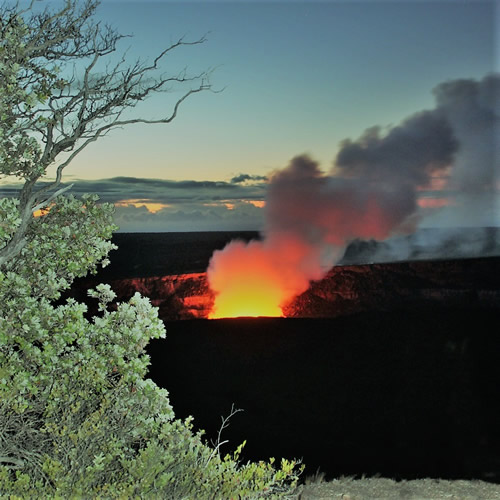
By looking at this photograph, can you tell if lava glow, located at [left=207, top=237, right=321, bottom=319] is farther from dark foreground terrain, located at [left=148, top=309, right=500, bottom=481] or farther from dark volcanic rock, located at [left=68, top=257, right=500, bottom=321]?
dark foreground terrain, located at [left=148, top=309, right=500, bottom=481]

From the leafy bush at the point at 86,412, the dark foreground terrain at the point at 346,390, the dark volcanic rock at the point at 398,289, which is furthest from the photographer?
the dark volcanic rock at the point at 398,289

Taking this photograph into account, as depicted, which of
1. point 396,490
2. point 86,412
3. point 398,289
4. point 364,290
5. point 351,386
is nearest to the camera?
point 86,412

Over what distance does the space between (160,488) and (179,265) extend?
54.7 metres

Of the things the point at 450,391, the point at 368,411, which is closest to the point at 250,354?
the point at 368,411

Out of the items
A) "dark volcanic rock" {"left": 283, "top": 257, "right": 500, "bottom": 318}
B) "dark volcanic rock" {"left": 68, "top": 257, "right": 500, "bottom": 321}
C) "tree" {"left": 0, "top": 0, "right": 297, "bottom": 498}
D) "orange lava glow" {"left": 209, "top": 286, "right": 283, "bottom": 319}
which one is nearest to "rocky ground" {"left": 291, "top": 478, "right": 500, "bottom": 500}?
"tree" {"left": 0, "top": 0, "right": 297, "bottom": 498}

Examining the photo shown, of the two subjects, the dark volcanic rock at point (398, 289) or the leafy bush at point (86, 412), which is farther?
the dark volcanic rock at point (398, 289)

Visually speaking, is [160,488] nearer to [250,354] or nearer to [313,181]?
[250,354]

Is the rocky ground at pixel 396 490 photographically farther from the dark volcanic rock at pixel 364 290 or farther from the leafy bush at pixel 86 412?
the dark volcanic rock at pixel 364 290

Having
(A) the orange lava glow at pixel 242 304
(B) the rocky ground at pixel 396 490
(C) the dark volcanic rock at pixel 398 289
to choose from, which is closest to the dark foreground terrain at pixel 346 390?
(B) the rocky ground at pixel 396 490

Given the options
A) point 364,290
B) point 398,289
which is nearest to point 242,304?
point 364,290

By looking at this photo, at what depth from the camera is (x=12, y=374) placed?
708cm

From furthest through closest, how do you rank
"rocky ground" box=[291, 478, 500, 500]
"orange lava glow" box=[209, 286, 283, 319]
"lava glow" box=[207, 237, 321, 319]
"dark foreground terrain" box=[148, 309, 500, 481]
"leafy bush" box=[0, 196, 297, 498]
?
"lava glow" box=[207, 237, 321, 319] < "orange lava glow" box=[209, 286, 283, 319] < "dark foreground terrain" box=[148, 309, 500, 481] < "rocky ground" box=[291, 478, 500, 500] < "leafy bush" box=[0, 196, 297, 498]

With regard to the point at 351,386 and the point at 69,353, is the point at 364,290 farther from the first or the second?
the point at 69,353

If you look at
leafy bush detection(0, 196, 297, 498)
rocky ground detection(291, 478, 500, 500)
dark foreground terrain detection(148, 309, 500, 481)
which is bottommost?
dark foreground terrain detection(148, 309, 500, 481)
